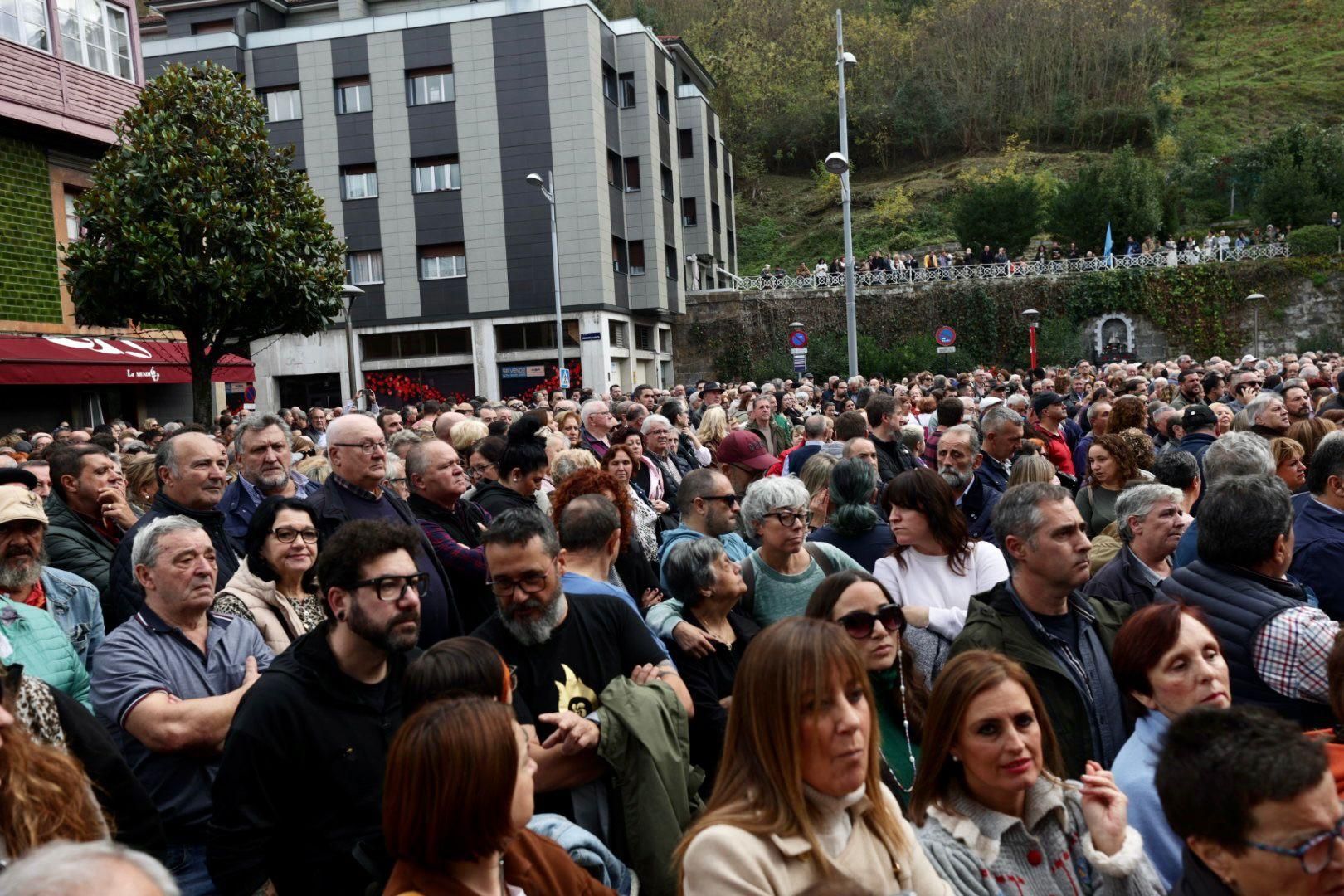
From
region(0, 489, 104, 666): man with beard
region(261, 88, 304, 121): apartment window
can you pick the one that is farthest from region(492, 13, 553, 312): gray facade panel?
region(0, 489, 104, 666): man with beard

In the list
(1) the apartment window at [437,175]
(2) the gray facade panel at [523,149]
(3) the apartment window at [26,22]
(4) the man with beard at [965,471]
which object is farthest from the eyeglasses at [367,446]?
(1) the apartment window at [437,175]

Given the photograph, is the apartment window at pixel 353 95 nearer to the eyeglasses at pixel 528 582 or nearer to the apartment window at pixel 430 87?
the apartment window at pixel 430 87

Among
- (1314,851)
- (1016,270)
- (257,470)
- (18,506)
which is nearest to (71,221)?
(257,470)

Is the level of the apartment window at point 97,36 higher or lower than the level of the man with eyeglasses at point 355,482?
higher

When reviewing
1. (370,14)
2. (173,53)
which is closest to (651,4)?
(370,14)

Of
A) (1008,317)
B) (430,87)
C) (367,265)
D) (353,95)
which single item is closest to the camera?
(430,87)

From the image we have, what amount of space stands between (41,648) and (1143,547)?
4.56 meters

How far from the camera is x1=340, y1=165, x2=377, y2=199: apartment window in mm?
35094

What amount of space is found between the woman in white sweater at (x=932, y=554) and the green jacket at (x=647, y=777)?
4.67 ft

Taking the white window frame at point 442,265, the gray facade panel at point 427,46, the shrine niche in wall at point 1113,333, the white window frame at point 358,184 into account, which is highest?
the gray facade panel at point 427,46

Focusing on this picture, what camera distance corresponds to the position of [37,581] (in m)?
4.30

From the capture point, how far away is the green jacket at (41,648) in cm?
354

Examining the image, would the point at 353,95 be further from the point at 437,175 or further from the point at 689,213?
the point at 689,213

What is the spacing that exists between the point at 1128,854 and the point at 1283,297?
42.3 metres
